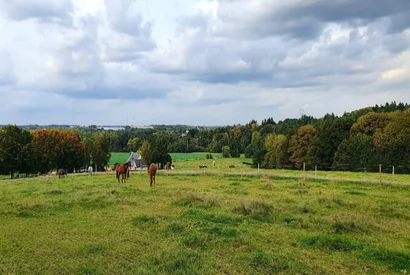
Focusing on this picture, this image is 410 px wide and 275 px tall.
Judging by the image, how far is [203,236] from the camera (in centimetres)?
1098

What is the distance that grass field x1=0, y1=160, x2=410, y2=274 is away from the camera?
8.79 m

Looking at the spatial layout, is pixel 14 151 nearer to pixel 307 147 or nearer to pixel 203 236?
pixel 307 147

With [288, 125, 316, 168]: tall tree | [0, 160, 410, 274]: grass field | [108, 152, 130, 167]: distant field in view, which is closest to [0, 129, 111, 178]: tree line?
[108, 152, 130, 167]: distant field

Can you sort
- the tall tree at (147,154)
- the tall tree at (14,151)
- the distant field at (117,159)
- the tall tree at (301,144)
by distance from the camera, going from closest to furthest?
1. the tall tree at (14,151)
2. the tall tree at (301,144)
3. the tall tree at (147,154)
4. the distant field at (117,159)

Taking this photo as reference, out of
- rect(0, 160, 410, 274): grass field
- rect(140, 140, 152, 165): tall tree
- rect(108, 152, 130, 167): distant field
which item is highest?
rect(0, 160, 410, 274): grass field

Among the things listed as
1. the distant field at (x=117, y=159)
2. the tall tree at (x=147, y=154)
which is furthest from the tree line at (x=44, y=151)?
the distant field at (x=117, y=159)

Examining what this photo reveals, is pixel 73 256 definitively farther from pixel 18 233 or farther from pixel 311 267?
pixel 311 267

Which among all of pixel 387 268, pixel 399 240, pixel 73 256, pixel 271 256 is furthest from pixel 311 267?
pixel 73 256

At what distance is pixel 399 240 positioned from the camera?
11.2m

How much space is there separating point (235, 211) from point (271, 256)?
6077mm

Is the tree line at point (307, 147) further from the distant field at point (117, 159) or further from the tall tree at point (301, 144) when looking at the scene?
the distant field at point (117, 159)

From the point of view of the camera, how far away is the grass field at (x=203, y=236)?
28.8 feet

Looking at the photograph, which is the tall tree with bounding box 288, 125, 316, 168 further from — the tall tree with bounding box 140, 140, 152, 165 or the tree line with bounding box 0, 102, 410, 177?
the tall tree with bounding box 140, 140, 152, 165

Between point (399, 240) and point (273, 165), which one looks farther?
point (273, 165)
